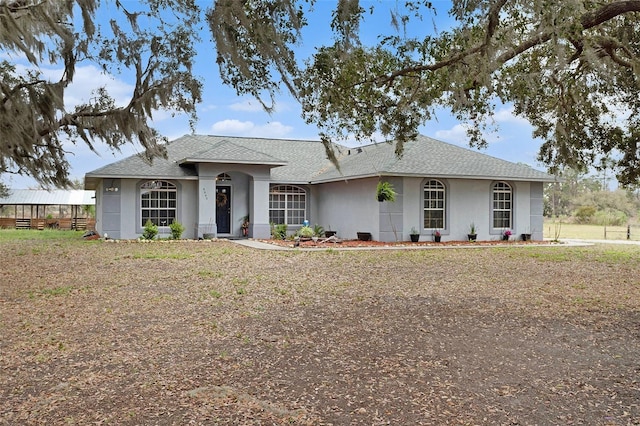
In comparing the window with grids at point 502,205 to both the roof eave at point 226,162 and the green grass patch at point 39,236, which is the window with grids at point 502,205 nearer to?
the roof eave at point 226,162

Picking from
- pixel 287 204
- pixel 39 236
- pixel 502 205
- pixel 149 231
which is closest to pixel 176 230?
pixel 149 231

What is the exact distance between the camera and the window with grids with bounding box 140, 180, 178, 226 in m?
19.8

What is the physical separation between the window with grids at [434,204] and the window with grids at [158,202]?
9578 millimetres

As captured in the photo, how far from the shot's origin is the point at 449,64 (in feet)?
25.5

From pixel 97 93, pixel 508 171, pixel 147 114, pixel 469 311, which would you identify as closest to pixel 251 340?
pixel 469 311

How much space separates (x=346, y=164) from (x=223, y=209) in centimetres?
549

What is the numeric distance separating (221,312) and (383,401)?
11.6 feet

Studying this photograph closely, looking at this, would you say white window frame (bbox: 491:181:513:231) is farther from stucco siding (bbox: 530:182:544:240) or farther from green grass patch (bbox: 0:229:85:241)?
green grass patch (bbox: 0:229:85:241)

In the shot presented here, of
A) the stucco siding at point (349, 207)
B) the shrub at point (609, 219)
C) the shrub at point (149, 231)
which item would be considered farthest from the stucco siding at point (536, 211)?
the shrub at point (609, 219)

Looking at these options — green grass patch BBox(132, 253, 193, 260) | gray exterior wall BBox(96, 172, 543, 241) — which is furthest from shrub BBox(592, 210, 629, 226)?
green grass patch BBox(132, 253, 193, 260)

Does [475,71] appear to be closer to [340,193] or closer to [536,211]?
[340,193]

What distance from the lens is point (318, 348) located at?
17.1ft

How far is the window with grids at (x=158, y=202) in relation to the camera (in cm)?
1975

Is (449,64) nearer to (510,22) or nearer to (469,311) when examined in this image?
(510,22)
